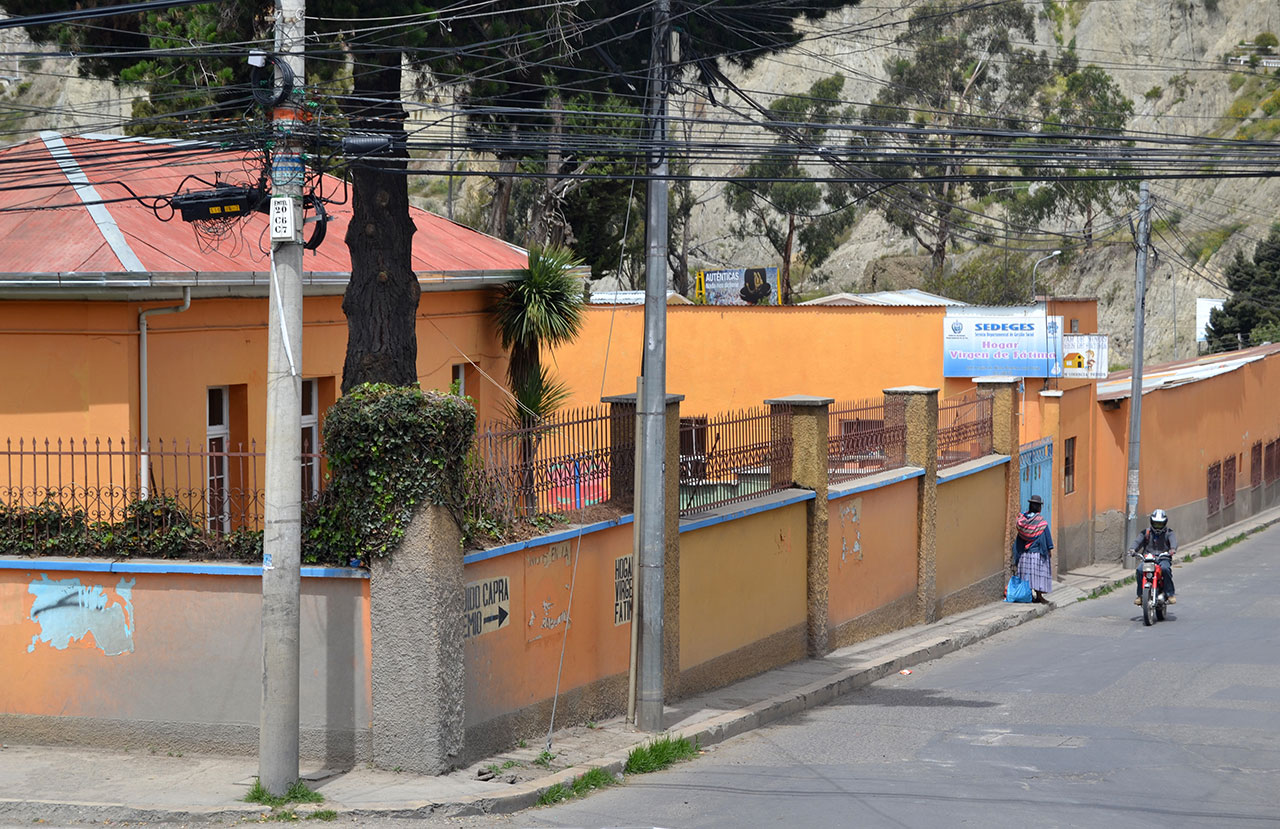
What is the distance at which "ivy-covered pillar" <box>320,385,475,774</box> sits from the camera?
8938 mm

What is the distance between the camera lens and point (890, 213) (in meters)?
67.6

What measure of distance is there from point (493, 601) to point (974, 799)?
3.76 m

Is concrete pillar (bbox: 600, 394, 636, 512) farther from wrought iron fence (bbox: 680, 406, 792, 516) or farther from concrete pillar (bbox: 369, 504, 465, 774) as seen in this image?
concrete pillar (bbox: 369, 504, 465, 774)

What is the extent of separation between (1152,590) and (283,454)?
592 inches

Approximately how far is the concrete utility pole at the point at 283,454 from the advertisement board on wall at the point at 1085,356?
2270cm

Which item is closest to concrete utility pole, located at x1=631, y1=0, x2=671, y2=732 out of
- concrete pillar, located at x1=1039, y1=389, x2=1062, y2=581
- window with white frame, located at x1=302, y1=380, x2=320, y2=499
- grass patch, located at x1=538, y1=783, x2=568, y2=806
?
grass patch, located at x1=538, y1=783, x2=568, y2=806

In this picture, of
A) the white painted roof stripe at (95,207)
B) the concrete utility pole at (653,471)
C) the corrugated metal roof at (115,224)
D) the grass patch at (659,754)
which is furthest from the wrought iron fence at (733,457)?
the white painted roof stripe at (95,207)

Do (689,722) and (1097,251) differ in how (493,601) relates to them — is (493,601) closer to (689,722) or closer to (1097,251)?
(689,722)

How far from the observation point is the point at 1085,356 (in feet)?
93.5

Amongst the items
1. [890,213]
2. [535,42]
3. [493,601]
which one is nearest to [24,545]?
[493,601]

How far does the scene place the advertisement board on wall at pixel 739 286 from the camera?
39444 millimetres

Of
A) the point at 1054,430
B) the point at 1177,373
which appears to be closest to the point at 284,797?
the point at 1054,430

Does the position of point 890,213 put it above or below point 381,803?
above

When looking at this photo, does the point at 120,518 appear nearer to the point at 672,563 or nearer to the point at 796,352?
the point at 672,563
